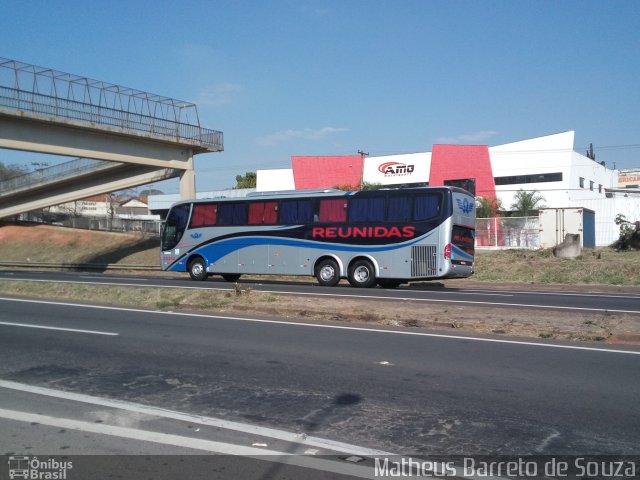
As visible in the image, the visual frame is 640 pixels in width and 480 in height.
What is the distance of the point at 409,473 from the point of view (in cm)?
514

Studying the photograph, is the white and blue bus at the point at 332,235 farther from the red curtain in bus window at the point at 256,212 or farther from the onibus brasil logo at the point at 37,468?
the onibus brasil logo at the point at 37,468

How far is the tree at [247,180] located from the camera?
84.4m

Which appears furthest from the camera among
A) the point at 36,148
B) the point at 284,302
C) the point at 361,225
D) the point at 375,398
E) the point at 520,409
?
the point at 36,148

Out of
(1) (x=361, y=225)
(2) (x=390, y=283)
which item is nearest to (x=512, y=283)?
(2) (x=390, y=283)

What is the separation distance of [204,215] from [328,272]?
20.4 ft

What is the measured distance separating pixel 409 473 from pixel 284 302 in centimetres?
969

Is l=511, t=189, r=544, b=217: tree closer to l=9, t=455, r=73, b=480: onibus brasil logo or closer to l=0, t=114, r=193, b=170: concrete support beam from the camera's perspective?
l=0, t=114, r=193, b=170: concrete support beam

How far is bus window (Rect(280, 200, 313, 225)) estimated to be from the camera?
23000 mm

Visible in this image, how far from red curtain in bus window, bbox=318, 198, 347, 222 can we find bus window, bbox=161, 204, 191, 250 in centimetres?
654

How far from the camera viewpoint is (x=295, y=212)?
23219 mm

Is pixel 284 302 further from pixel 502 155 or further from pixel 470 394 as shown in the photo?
pixel 502 155

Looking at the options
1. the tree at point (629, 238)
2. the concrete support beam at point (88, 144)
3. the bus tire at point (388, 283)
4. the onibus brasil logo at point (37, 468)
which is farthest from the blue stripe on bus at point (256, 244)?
the onibus brasil logo at point (37, 468)

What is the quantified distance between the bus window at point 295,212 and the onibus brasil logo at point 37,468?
17758 millimetres

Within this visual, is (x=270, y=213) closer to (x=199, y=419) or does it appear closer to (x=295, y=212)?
(x=295, y=212)
